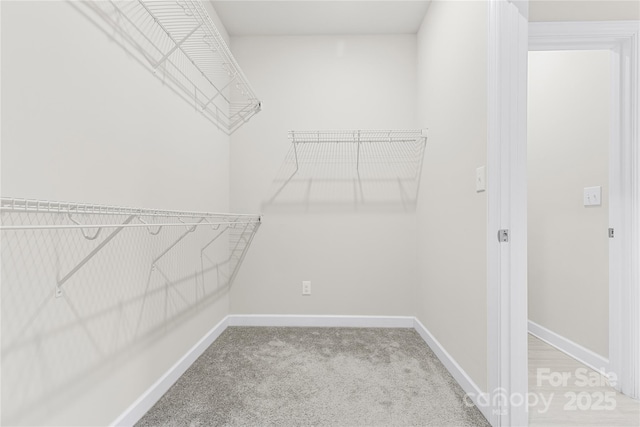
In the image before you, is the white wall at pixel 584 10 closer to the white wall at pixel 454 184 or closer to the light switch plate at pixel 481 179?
the white wall at pixel 454 184

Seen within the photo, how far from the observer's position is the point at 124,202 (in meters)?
1.29

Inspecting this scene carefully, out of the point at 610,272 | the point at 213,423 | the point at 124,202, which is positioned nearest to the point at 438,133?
the point at 610,272

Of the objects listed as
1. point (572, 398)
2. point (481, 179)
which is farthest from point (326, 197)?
point (572, 398)

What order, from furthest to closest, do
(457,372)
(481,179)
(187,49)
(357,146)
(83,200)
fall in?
(357,146) → (187,49) → (457,372) → (481,179) → (83,200)

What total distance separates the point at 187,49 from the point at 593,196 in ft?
8.64

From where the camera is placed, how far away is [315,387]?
1.63 meters

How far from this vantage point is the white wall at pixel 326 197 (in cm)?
258

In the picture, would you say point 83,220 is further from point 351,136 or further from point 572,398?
point 572,398

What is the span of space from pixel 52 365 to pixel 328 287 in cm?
188

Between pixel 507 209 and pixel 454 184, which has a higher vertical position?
pixel 454 184

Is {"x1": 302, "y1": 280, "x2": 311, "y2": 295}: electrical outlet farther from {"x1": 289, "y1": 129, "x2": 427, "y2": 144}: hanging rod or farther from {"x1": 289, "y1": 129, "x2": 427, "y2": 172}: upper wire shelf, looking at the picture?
{"x1": 289, "y1": 129, "x2": 427, "y2": 144}: hanging rod

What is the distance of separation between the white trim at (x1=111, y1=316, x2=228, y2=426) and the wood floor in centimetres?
175

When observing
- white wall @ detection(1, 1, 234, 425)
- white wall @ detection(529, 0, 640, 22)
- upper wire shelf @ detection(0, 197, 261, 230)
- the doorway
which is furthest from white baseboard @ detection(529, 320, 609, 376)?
white wall @ detection(1, 1, 234, 425)

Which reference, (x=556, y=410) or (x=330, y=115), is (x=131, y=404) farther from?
(x=330, y=115)
